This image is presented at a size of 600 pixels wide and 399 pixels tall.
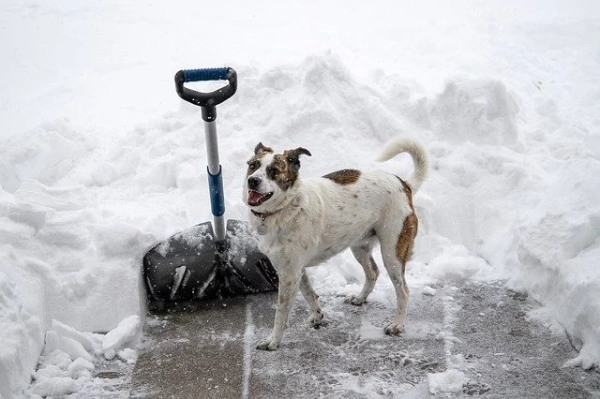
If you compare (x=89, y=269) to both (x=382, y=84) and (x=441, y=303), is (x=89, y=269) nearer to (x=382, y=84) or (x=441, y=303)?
(x=441, y=303)

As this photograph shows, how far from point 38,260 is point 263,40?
8.58 metres

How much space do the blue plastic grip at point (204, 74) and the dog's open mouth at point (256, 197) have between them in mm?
859

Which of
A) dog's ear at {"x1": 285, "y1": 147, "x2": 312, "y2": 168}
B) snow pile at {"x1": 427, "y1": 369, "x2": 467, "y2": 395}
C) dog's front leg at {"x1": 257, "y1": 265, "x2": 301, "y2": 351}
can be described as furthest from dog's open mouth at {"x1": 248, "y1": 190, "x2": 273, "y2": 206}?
snow pile at {"x1": 427, "y1": 369, "x2": 467, "y2": 395}

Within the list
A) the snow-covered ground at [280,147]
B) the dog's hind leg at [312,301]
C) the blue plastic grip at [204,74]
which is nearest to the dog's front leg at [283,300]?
the dog's hind leg at [312,301]

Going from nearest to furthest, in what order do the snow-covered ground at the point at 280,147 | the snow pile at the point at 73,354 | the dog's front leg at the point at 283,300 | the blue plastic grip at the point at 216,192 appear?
1. the snow pile at the point at 73,354
2. the dog's front leg at the point at 283,300
3. the snow-covered ground at the point at 280,147
4. the blue plastic grip at the point at 216,192

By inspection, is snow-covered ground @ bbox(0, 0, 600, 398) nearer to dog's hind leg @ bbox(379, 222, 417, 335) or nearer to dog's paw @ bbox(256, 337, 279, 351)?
dog's hind leg @ bbox(379, 222, 417, 335)

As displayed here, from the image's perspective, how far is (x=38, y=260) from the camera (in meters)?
3.93

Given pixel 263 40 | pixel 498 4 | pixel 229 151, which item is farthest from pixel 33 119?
pixel 498 4

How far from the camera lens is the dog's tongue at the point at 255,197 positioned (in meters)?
3.45

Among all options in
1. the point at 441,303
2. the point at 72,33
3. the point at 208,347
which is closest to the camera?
the point at 208,347

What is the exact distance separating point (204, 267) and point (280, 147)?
180 cm

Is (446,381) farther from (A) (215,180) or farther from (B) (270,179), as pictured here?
(A) (215,180)

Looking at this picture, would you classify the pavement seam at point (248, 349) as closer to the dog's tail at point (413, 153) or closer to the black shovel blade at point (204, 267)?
the black shovel blade at point (204, 267)

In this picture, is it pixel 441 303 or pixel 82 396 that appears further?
pixel 441 303
